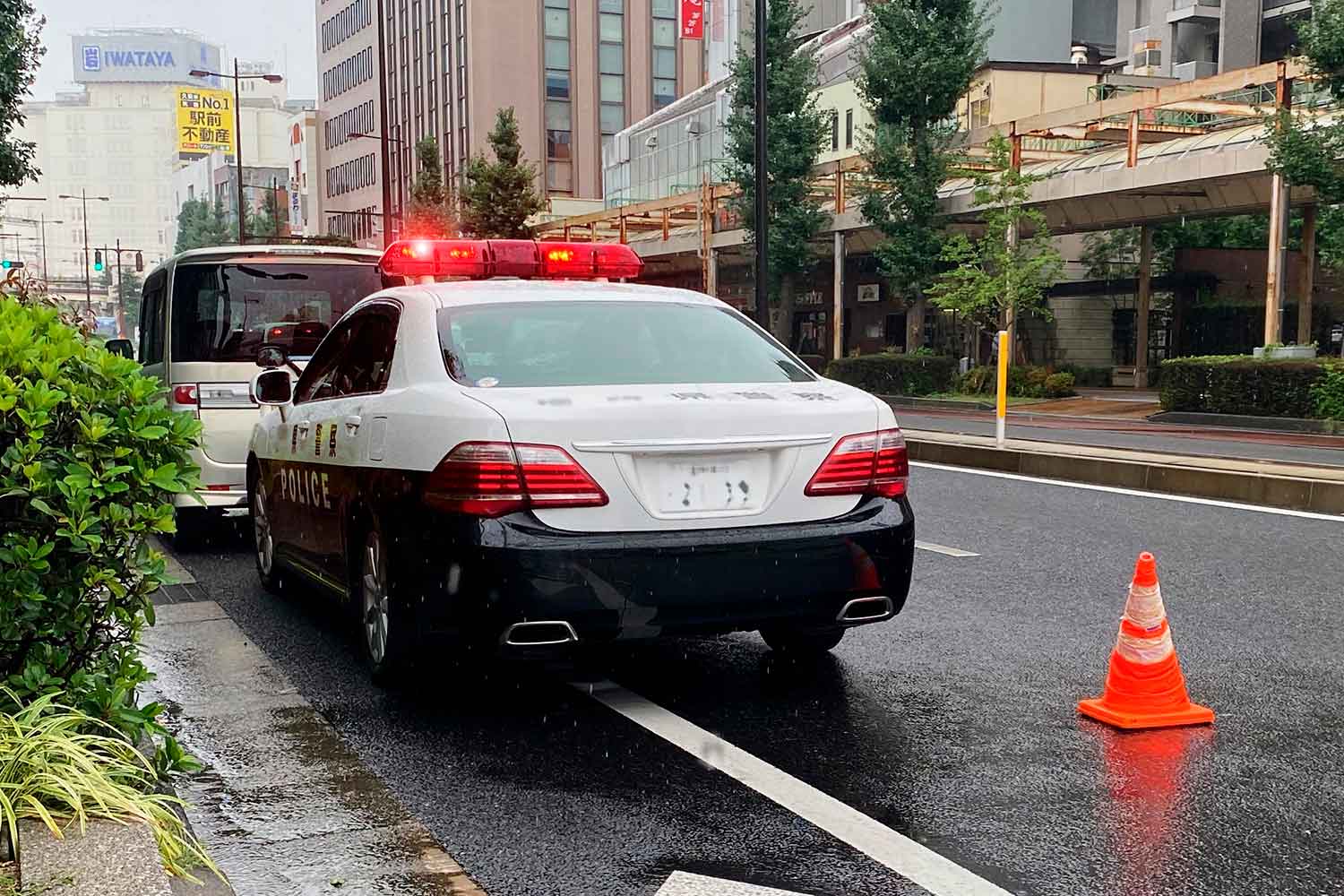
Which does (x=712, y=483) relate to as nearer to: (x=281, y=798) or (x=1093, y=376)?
(x=281, y=798)

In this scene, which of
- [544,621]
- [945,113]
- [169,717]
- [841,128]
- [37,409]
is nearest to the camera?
[37,409]

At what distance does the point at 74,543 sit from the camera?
340cm

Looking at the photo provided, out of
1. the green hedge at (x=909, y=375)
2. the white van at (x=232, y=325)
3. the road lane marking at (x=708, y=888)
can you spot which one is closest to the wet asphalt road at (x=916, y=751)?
the road lane marking at (x=708, y=888)

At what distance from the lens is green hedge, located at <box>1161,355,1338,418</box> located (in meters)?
20.0

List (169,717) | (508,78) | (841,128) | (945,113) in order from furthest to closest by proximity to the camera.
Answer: (508,78) → (841,128) → (945,113) → (169,717)

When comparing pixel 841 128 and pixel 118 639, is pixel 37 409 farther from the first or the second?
pixel 841 128

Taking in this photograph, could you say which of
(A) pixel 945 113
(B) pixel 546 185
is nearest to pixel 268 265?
(A) pixel 945 113

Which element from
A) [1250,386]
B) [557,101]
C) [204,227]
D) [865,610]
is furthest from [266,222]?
[865,610]

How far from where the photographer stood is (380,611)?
5215 millimetres

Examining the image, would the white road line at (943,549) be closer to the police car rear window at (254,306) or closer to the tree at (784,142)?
the police car rear window at (254,306)

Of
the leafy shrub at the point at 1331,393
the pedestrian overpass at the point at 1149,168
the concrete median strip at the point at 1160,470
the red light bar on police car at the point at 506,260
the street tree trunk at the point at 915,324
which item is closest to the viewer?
the red light bar on police car at the point at 506,260

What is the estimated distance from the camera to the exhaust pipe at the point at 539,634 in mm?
4539

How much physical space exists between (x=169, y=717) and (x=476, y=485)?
1.49 meters

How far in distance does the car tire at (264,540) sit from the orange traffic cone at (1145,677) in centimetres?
422
